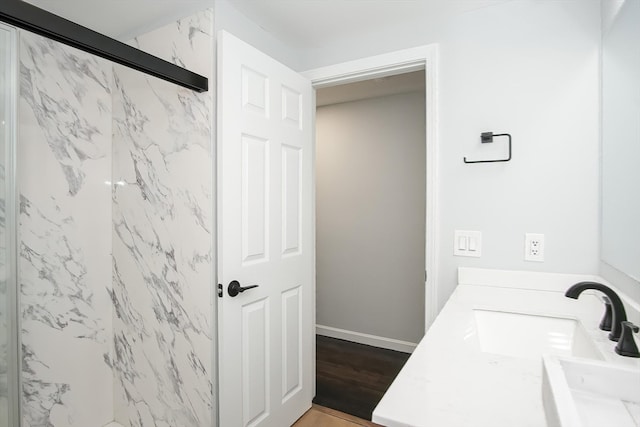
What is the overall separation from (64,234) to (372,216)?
2.39 metres

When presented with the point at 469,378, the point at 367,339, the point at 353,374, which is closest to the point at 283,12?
the point at 469,378

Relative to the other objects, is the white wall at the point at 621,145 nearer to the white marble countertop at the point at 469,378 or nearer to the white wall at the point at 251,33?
the white marble countertop at the point at 469,378

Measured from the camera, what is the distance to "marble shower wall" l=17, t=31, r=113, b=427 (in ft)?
5.64

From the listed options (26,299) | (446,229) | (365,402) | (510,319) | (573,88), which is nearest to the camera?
(510,319)

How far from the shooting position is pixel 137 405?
1.97 metres

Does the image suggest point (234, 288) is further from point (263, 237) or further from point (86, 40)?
point (86, 40)

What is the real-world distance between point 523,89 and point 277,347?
184cm

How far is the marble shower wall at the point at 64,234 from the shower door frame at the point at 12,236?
0.15 meters

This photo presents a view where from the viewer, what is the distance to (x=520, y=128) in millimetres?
1680

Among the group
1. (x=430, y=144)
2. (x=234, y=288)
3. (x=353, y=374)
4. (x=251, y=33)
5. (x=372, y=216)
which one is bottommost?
(x=353, y=374)

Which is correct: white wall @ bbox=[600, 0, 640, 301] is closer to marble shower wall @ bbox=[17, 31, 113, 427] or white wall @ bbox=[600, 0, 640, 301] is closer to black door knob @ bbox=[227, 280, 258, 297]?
Result: black door knob @ bbox=[227, 280, 258, 297]

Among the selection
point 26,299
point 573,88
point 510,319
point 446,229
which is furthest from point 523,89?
point 26,299

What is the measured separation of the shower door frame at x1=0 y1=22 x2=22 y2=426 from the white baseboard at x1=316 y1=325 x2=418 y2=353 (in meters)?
2.50

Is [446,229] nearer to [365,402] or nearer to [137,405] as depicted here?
[365,402]
